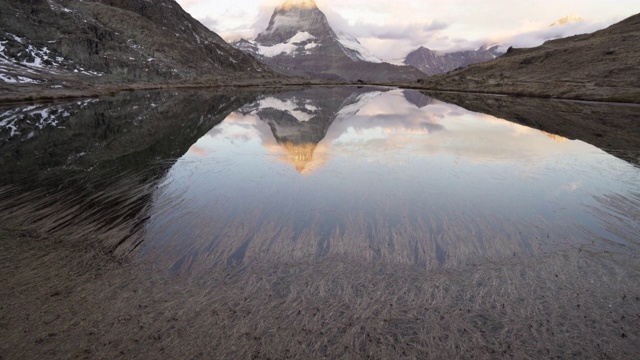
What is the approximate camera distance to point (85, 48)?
423ft

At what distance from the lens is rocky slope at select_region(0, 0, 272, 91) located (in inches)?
4077

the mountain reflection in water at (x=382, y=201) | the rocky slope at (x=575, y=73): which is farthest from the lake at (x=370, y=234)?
the rocky slope at (x=575, y=73)

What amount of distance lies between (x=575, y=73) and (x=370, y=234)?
4526 inches

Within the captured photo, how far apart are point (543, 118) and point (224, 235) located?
49.2 meters

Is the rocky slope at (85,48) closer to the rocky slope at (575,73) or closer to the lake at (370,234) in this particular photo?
the lake at (370,234)

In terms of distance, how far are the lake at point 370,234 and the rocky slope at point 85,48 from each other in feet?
267

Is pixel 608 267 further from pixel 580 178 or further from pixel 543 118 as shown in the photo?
pixel 543 118

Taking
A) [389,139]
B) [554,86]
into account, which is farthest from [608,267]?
[554,86]

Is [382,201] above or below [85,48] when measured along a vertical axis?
below

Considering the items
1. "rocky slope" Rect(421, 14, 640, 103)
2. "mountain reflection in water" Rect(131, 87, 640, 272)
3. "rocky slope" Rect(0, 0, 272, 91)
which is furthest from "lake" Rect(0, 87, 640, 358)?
"rocky slope" Rect(0, 0, 272, 91)

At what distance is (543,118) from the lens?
4666 cm

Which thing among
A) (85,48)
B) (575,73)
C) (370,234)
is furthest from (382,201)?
(85,48)

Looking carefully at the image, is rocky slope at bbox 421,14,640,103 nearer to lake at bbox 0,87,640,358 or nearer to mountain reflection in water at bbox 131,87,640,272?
mountain reflection in water at bbox 131,87,640,272

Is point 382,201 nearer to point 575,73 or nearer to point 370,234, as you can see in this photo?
point 370,234
